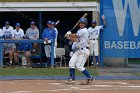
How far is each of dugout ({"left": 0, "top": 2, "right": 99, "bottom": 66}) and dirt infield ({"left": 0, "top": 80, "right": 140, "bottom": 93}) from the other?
5813 millimetres

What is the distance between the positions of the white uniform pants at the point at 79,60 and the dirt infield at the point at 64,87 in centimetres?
50

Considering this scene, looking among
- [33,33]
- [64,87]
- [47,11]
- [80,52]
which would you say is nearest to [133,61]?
[47,11]

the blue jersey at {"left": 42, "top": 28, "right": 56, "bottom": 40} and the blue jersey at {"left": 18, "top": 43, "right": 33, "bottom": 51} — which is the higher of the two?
the blue jersey at {"left": 42, "top": 28, "right": 56, "bottom": 40}

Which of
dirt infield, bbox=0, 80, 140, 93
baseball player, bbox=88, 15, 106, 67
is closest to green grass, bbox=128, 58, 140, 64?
baseball player, bbox=88, 15, 106, 67

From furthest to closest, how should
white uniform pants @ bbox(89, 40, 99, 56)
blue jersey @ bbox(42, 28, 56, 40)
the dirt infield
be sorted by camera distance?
white uniform pants @ bbox(89, 40, 99, 56) < blue jersey @ bbox(42, 28, 56, 40) < the dirt infield

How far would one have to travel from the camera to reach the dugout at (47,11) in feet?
61.7

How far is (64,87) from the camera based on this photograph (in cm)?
1202

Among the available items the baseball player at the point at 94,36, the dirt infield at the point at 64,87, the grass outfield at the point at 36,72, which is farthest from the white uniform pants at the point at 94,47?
the dirt infield at the point at 64,87

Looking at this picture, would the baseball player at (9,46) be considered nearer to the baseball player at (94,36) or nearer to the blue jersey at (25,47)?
the blue jersey at (25,47)

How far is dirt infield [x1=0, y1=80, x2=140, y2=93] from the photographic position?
37.1 feet

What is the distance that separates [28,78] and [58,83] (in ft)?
4.81

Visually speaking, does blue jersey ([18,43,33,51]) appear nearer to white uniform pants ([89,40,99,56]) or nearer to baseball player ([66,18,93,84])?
white uniform pants ([89,40,99,56])

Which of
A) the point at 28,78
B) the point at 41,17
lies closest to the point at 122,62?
the point at 41,17

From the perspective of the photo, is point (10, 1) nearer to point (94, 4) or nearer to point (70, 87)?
point (94, 4)
